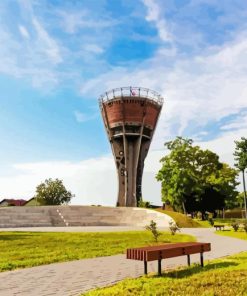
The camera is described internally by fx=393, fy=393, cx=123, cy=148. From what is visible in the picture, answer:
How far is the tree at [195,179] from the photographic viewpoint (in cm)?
5553

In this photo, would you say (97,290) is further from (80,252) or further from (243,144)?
(243,144)

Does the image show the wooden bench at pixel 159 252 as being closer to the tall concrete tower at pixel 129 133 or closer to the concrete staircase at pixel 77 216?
the concrete staircase at pixel 77 216

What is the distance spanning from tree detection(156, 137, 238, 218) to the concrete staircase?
8380mm

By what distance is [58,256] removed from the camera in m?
14.9

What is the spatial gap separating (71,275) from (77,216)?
122 ft

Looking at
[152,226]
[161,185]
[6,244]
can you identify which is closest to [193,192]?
[161,185]

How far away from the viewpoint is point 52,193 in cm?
8900

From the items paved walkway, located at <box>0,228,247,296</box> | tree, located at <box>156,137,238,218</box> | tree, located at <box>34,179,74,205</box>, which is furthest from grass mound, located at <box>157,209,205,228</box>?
tree, located at <box>34,179,74,205</box>

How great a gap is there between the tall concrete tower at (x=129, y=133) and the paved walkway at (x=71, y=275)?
58.5 metres

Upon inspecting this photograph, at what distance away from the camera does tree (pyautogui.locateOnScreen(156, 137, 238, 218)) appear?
55531 millimetres

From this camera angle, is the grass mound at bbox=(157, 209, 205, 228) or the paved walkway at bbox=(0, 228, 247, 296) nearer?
the paved walkway at bbox=(0, 228, 247, 296)

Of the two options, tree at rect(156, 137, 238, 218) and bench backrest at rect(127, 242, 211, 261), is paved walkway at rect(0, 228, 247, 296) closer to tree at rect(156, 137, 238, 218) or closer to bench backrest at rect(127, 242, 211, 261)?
bench backrest at rect(127, 242, 211, 261)

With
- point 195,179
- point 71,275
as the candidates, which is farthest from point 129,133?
point 71,275

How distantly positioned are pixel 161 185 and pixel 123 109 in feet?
64.5
